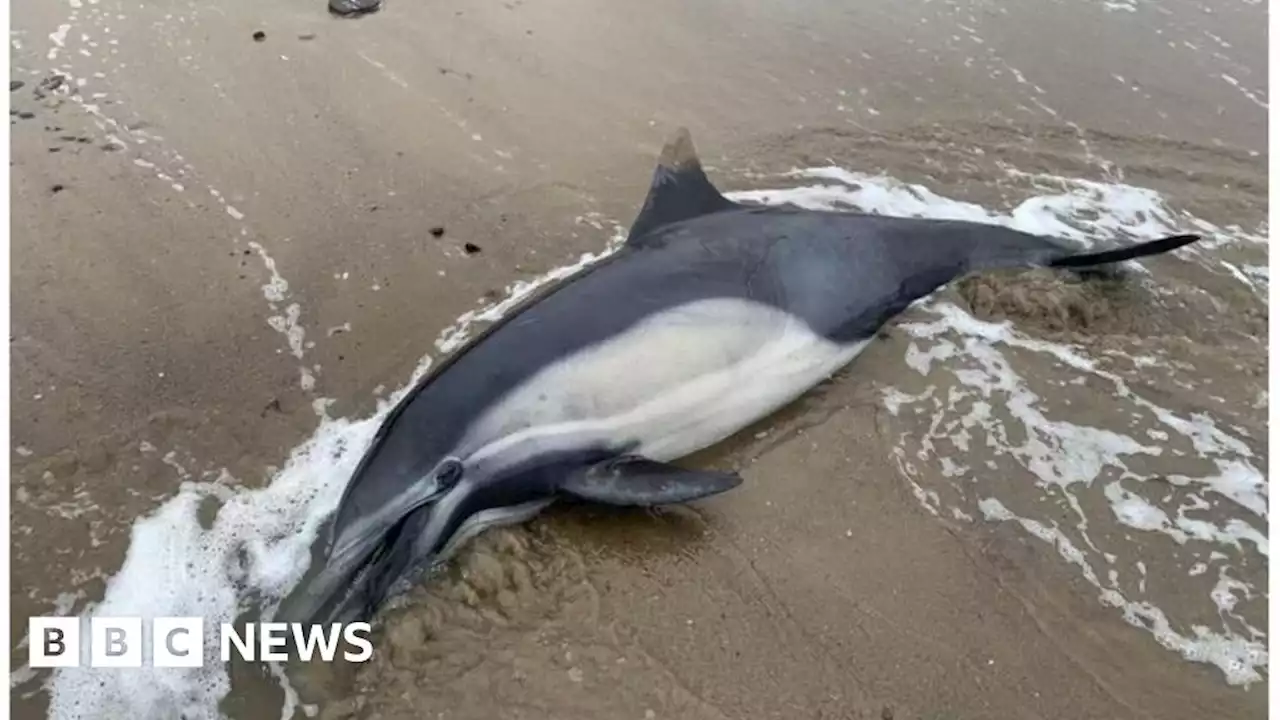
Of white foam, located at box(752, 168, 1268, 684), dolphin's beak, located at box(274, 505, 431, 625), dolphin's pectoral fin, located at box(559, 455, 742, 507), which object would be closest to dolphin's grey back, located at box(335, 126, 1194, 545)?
dolphin's beak, located at box(274, 505, 431, 625)

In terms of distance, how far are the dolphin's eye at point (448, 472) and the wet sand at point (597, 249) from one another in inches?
10.7

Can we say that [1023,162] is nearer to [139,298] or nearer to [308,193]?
[308,193]

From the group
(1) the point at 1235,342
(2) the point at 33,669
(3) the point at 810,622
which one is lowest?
(2) the point at 33,669

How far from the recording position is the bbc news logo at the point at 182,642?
11.0 feet

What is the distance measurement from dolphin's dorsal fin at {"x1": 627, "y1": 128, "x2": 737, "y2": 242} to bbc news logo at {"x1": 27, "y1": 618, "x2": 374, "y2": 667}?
1913mm

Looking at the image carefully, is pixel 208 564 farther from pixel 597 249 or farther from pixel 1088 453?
pixel 1088 453

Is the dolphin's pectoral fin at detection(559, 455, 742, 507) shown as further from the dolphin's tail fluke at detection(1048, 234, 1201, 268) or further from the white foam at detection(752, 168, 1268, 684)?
the dolphin's tail fluke at detection(1048, 234, 1201, 268)

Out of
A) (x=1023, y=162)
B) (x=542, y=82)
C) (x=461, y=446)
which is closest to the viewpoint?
(x=461, y=446)

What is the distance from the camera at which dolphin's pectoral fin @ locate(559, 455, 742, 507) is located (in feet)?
12.0

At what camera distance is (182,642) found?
3393 mm

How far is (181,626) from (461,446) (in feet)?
3.29

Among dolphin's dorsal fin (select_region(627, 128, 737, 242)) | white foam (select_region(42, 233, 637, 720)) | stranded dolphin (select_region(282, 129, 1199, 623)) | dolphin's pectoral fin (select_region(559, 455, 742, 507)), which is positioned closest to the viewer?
white foam (select_region(42, 233, 637, 720))

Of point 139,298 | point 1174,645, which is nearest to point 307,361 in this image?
point 139,298

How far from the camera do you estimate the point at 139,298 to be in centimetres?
466
